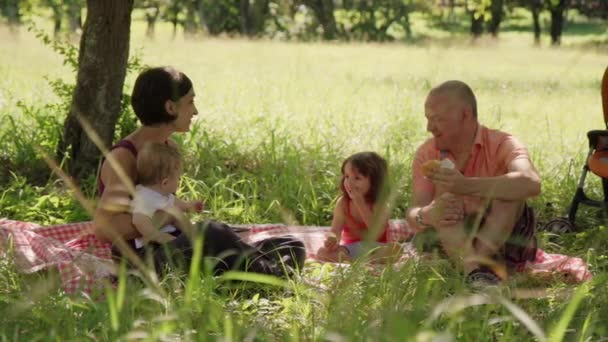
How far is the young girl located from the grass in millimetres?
355

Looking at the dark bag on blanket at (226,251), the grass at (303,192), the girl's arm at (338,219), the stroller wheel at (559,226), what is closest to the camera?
the grass at (303,192)

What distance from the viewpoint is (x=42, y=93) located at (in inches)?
395

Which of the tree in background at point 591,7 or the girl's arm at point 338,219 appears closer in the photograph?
the girl's arm at point 338,219

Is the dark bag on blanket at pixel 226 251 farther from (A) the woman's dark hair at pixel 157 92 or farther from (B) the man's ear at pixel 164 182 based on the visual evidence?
(A) the woman's dark hair at pixel 157 92

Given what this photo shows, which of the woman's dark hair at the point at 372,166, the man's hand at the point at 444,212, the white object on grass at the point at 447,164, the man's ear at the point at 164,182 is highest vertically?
the white object on grass at the point at 447,164

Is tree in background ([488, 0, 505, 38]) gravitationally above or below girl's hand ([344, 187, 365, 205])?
below

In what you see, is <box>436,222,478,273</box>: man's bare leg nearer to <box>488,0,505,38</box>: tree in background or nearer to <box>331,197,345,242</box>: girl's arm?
<box>331,197,345,242</box>: girl's arm

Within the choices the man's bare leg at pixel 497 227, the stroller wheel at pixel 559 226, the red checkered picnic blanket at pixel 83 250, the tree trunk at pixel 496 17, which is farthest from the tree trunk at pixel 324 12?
the man's bare leg at pixel 497 227

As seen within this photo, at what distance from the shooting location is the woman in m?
4.69

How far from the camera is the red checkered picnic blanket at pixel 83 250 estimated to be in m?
4.67

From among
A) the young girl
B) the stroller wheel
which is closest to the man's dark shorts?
the young girl

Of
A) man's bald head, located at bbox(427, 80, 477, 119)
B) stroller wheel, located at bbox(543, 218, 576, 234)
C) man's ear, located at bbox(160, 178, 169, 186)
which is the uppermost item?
man's bald head, located at bbox(427, 80, 477, 119)

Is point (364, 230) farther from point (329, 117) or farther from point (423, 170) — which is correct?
point (329, 117)

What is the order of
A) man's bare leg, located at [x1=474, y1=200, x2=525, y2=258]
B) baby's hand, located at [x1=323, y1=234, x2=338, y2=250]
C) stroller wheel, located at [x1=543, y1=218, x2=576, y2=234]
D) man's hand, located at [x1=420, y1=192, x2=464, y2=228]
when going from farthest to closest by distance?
1. stroller wheel, located at [x1=543, y1=218, x2=576, y2=234]
2. baby's hand, located at [x1=323, y1=234, x2=338, y2=250]
3. man's bare leg, located at [x1=474, y1=200, x2=525, y2=258]
4. man's hand, located at [x1=420, y1=192, x2=464, y2=228]
